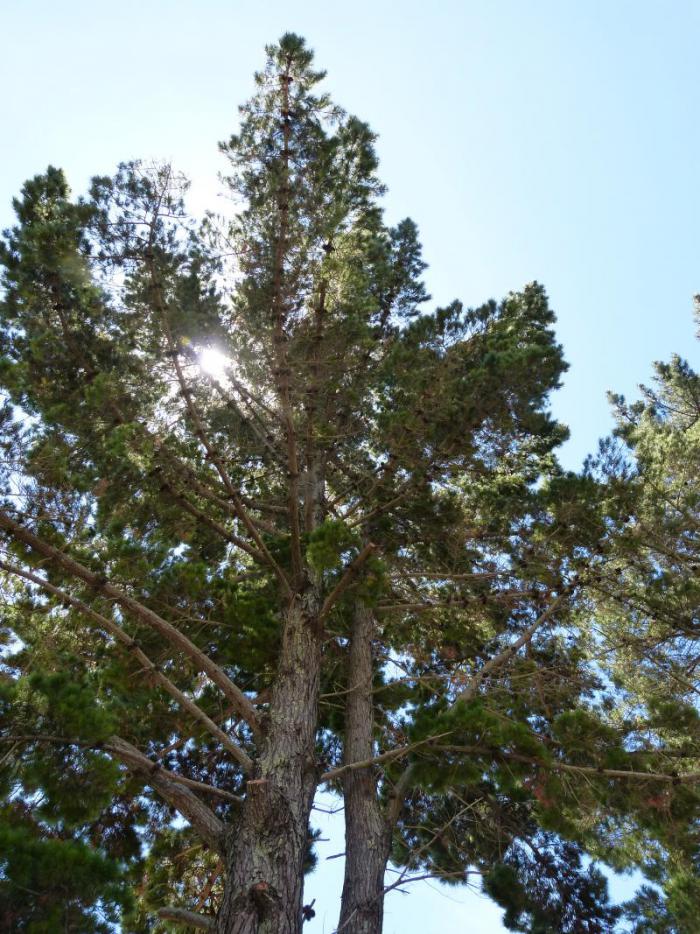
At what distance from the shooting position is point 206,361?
7.97 meters

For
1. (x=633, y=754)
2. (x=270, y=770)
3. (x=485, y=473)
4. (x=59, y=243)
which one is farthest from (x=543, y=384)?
(x=59, y=243)

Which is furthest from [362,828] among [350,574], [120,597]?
[120,597]

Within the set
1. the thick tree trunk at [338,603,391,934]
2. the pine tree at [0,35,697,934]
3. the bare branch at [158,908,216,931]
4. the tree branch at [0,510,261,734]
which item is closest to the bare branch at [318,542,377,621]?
the pine tree at [0,35,697,934]

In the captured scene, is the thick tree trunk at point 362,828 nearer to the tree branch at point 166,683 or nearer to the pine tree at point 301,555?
the pine tree at point 301,555

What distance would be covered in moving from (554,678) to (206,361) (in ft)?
17.9

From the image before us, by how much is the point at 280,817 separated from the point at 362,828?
1.31m

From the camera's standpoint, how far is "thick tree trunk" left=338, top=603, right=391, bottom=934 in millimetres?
5266

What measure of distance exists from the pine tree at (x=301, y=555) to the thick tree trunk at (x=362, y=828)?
0.08 feet

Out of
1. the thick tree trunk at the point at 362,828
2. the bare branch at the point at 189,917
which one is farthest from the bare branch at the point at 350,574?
the bare branch at the point at 189,917

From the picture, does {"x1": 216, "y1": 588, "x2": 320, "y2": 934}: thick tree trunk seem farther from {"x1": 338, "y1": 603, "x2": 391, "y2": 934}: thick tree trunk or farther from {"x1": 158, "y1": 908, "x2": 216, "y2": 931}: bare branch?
{"x1": 338, "y1": 603, "x2": 391, "y2": 934}: thick tree trunk

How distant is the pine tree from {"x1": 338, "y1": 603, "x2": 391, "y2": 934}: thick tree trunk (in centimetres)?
3

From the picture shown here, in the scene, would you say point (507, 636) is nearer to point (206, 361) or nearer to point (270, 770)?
point (270, 770)

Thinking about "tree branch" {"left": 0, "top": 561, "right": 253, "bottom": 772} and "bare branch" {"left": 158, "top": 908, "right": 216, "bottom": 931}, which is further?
"tree branch" {"left": 0, "top": 561, "right": 253, "bottom": 772}

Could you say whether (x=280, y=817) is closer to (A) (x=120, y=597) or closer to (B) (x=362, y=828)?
(B) (x=362, y=828)
